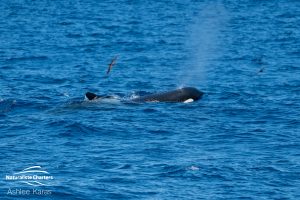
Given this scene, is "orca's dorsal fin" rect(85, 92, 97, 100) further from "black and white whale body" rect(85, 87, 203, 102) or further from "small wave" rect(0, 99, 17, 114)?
"small wave" rect(0, 99, 17, 114)

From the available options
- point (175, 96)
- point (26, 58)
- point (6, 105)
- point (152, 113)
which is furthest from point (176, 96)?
point (26, 58)

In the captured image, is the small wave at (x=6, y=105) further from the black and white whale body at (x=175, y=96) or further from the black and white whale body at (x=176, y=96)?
the black and white whale body at (x=176, y=96)

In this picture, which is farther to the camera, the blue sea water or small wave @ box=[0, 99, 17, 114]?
small wave @ box=[0, 99, 17, 114]

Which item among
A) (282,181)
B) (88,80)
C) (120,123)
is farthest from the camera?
(88,80)

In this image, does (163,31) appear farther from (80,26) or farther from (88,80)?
(88,80)

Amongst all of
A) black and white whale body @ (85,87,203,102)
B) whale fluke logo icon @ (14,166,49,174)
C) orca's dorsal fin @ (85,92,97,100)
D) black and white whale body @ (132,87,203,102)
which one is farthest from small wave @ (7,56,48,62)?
whale fluke logo icon @ (14,166,49,174)

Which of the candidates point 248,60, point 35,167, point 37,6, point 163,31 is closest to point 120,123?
point 35,167

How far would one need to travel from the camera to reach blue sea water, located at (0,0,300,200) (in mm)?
29516

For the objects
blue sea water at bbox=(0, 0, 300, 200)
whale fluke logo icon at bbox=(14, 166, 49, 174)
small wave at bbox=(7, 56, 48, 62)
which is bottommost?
whale fluke logo icon at bbox=(14, 166, 49, 174)

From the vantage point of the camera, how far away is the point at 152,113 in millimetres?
40312

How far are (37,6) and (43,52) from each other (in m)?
41.2

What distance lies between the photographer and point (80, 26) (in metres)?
80.3

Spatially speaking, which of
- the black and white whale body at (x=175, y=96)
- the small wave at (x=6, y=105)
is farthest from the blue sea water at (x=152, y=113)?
the black and white whale body at (x=175, y=96)

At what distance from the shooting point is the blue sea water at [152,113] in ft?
96.8
